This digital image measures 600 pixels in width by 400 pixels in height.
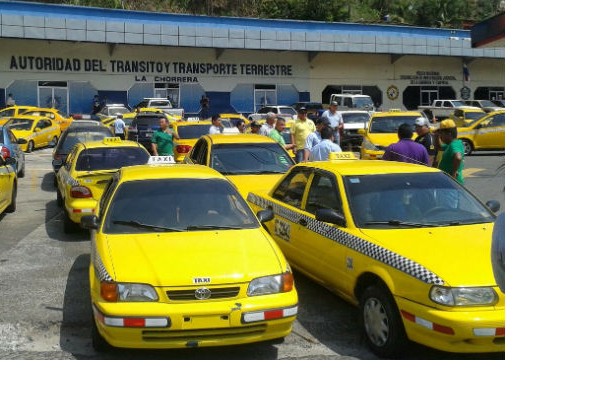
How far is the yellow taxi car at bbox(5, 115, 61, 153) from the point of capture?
26.0 metres

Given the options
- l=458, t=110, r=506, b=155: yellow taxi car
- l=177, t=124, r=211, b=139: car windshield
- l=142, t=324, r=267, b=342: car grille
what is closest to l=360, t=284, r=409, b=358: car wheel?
l=142, t=324, r=267, b=342: car grille

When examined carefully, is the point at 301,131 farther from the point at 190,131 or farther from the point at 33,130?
the point at 33,130

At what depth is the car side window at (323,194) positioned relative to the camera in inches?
267

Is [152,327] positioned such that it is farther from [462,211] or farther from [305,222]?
[462,211]

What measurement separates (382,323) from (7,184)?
856 centimetres

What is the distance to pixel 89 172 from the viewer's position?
10.6m

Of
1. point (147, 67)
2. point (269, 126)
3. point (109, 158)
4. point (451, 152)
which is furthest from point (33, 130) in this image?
point (451, 152)

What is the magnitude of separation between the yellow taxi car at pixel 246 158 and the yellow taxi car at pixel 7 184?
321cm

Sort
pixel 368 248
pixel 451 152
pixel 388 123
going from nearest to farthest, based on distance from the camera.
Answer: pixel 368 248 < pixel 451 152 < pixel 388 123

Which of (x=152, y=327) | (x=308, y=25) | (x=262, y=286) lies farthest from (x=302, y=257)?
(x=308, y=25)

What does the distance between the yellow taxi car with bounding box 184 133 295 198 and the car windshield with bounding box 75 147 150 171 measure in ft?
3.34

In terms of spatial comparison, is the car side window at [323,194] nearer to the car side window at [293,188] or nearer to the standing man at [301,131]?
the car side window at [293,188]

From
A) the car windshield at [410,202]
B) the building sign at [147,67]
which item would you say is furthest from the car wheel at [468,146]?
the building sign at [147,67]

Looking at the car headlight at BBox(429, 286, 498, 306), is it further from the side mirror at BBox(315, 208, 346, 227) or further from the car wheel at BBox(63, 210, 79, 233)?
the car wheel at BBox(63, 210, 79, 233)
